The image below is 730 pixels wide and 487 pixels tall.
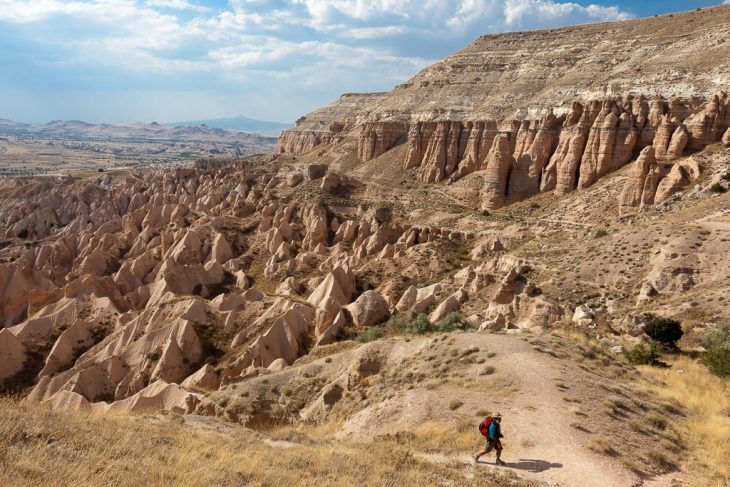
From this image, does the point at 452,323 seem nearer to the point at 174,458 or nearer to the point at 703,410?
the point at 703,410

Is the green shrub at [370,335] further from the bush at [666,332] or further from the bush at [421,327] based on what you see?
the bush at [666,332]

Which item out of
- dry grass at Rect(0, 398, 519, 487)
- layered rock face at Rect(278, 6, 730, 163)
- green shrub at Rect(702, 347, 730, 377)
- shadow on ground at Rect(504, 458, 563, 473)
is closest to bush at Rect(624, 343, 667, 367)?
green shrub at Rect(702, 347, 730, 377)

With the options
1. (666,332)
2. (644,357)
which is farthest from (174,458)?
(666,332)

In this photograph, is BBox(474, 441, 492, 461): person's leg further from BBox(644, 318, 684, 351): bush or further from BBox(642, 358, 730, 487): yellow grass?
BBox(644, 318, 684, 351): bush

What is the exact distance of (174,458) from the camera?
803cm

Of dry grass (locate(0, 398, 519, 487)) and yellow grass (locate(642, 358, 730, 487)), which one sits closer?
dry grass (locate(0, 398, 519, 487))

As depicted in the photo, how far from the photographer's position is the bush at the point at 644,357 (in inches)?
661

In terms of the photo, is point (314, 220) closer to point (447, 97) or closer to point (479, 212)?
point (479, 212)

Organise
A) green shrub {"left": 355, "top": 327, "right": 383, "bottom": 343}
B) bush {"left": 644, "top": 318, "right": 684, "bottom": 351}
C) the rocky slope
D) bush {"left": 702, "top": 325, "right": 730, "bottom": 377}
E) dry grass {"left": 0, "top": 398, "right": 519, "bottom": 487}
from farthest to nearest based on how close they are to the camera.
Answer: the rocky slope, green shrub {"left": 355, "top": 327, "right": 383, "bottom": 343}, bush {"left": 644, "top": 318, "right": 684, "bottom": 351}, bush {"left": 702, "top": 325, "right": 730, "bottom": 377}, dry grass {"left": 0, "top": 398, "right": 519, "bottom": 487}

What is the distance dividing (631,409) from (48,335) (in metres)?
31.3

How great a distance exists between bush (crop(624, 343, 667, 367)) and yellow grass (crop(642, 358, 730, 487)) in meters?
0.51

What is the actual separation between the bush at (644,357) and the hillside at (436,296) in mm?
167

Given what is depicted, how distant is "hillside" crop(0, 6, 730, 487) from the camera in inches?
395

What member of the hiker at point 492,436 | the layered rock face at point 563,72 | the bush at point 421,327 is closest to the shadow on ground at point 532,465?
the hiker at point 492,436
